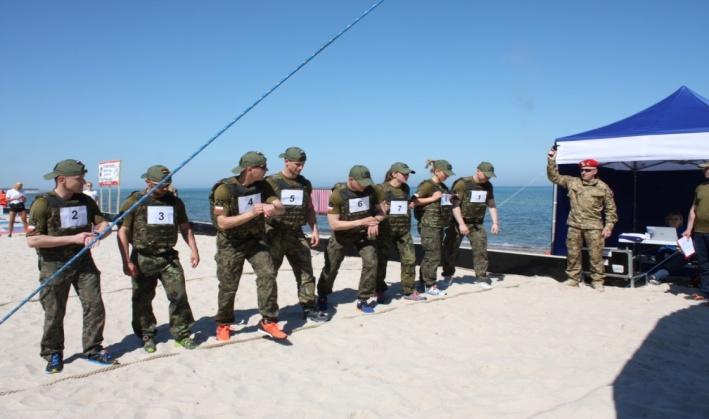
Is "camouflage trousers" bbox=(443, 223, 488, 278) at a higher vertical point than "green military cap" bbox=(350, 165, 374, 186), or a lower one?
lower

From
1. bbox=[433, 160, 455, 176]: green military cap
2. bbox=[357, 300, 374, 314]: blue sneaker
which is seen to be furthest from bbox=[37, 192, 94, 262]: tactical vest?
bbox=[433, 160, 455, 176]: green military cap

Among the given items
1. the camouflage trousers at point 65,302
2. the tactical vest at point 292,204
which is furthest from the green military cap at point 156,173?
the tactical vest at point 292,204

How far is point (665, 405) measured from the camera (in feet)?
10.0

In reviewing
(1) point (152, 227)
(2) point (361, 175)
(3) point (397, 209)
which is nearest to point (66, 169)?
(1) point (152, 227)

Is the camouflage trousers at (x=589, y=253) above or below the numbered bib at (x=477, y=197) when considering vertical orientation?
below

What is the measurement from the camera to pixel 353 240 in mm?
5684

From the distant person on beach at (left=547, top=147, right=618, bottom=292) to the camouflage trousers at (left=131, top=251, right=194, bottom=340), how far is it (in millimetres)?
Answer: 5502

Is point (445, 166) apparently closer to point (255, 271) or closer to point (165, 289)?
point (255, 271)

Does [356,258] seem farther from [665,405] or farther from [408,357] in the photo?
[665,405]

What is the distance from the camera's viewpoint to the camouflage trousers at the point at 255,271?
457 cm

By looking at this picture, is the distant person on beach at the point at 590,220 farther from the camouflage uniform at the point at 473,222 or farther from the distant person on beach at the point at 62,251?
the distant person on beach at the point at 62,251

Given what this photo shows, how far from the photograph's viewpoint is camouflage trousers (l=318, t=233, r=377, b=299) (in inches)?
220

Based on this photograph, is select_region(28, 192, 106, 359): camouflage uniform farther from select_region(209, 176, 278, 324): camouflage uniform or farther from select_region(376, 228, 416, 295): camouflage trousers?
select_region(376, 228, 416, 295): camouflage trousers

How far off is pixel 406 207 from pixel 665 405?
11.8 ft
